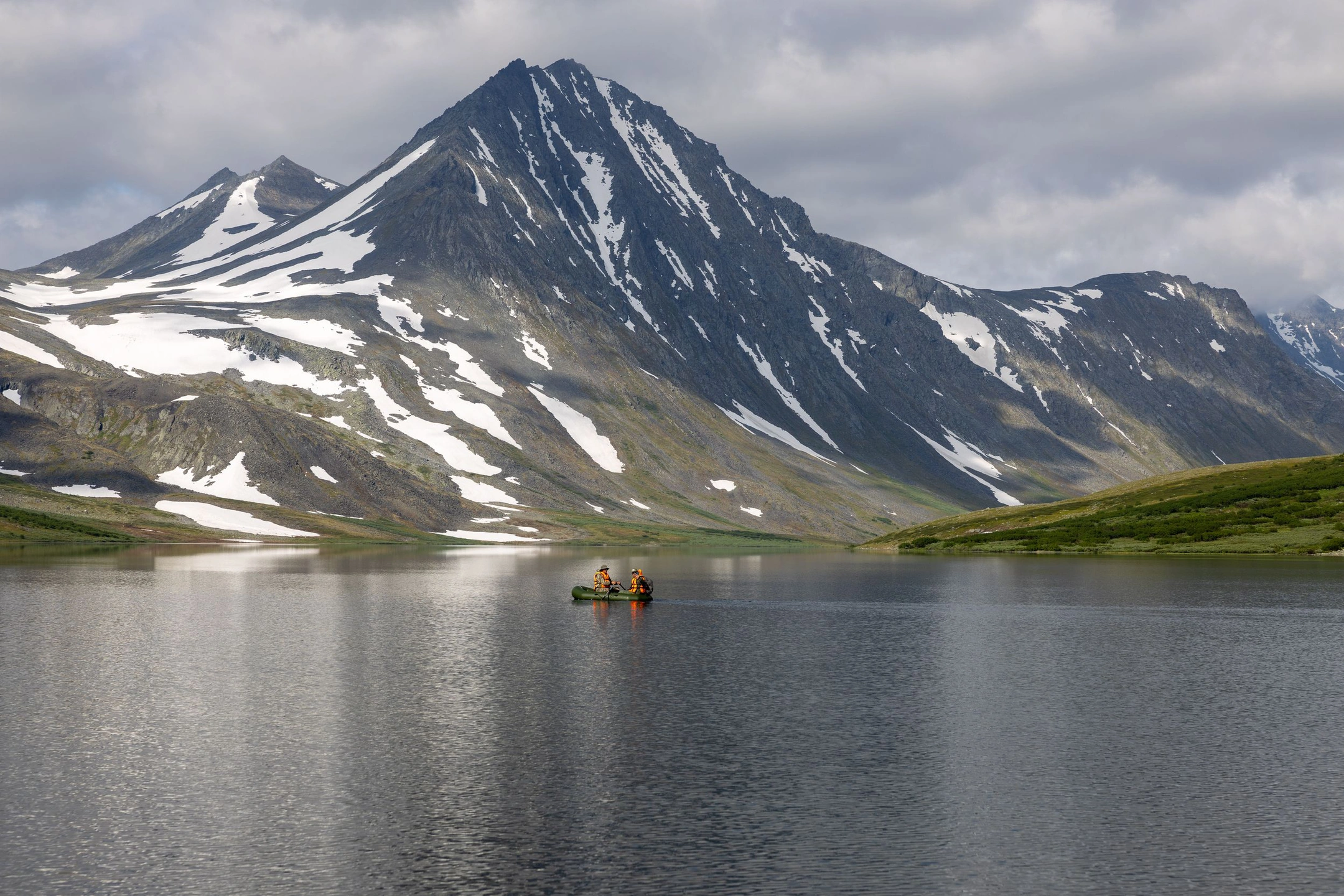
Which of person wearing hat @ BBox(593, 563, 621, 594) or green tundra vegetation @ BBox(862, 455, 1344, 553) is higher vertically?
green tundra vegetation @ BBox(862, 455, 1344, 553)

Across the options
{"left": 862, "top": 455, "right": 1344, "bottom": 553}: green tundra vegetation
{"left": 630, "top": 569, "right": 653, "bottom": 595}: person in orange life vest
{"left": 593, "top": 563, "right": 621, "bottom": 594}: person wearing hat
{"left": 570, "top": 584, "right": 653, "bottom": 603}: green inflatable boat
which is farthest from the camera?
{"left": 862, "top": 455, "right": 1344, "bottom": 553}: green tundra vegetation

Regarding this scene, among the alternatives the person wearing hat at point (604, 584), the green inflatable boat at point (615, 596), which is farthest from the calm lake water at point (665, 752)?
the person wearing hat at point (604, 584)

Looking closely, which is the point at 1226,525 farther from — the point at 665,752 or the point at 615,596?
the point at 665,752

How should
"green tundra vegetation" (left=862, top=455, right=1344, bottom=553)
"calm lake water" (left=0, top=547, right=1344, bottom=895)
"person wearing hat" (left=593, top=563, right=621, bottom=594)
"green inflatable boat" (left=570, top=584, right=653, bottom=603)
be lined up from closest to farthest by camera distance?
"calm lake water" (left=0, top=547, right=1344, bottom=895)
"green inflatable boat" (left=570, top=584, right=653, bottom=603)
"person wearing hat" (left=593, top=563, right=621, bottom=594)
"green tundra vegetation" (left=862, top=455, right=1344, bottom=553)

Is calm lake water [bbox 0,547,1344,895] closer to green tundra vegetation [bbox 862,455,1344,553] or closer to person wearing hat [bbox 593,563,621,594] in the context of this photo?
person wearing hat [bbox 593,563,621,594]

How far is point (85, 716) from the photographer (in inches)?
1927

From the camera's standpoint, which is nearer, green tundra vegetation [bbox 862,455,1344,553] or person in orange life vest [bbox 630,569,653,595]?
person in orange life vest [bbox 630,569,653,595]

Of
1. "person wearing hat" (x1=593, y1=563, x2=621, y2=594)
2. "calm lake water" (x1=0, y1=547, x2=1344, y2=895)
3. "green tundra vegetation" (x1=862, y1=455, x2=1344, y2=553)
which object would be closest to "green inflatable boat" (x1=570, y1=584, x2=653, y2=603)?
"person wearing hat" (x1=593, y1=563, x2=621, y2=594)

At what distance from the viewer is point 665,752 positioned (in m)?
44.3

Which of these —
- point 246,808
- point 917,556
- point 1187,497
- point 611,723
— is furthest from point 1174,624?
point 1187,497

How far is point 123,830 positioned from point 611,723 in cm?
1978

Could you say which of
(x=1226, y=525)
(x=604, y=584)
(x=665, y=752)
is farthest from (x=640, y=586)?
(x=1226, y=525)

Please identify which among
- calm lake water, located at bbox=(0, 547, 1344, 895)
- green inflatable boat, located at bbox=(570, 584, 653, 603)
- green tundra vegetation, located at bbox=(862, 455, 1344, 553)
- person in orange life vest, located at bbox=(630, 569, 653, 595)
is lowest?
calm lake water, located at bbox=(0, 547, 1344, 895)

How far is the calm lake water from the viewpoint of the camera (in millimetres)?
31688
